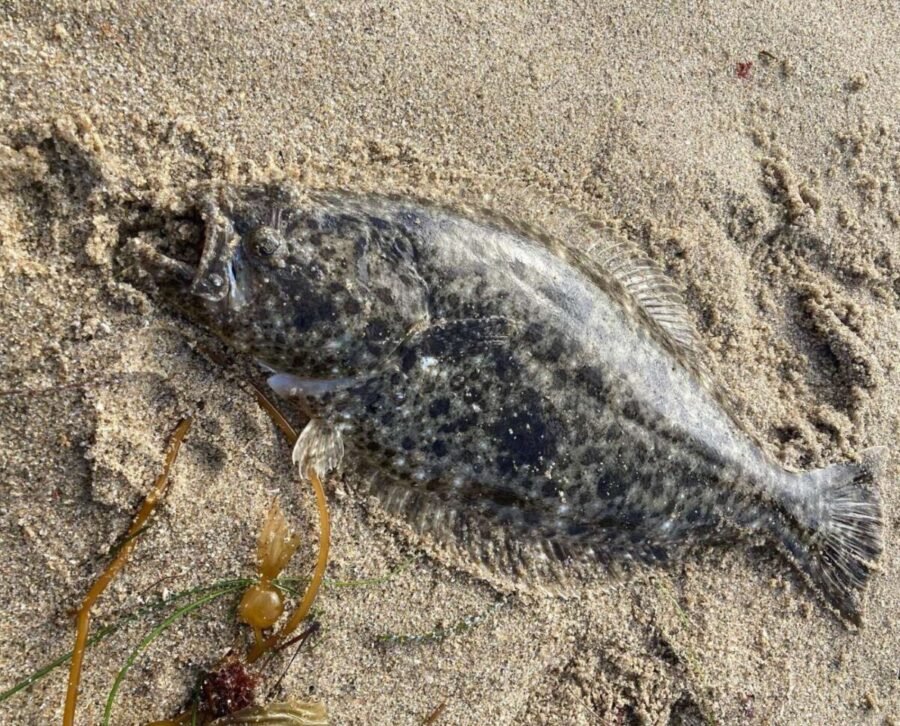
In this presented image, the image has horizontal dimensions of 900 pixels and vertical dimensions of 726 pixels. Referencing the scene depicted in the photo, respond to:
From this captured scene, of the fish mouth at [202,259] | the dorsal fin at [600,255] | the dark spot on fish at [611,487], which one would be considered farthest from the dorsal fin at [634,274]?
the fish mouth at [202,259]

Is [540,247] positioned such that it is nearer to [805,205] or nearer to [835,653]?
[805,205]

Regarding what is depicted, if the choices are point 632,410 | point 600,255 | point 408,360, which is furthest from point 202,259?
point 632,410

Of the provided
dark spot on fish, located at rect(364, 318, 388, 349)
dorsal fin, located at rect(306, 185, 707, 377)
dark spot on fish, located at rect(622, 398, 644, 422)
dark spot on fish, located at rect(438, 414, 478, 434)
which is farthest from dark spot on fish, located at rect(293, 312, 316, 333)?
dark spot on fish, located at rect(622, 398, 644, 422)

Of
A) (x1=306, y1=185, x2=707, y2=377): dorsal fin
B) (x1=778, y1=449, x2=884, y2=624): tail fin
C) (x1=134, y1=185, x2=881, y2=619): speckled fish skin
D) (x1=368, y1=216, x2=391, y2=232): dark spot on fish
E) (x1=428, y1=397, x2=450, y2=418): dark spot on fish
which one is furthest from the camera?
(x1=778, y1=449, x2=884, y2=624): tail fin

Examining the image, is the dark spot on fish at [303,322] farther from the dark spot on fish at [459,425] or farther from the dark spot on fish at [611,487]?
the dark spot on fish at [611,487]

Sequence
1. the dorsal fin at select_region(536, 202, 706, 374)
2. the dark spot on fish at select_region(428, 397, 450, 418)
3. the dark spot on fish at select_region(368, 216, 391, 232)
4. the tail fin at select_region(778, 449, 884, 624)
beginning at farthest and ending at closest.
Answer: the tail fin at select_region(778, 449, 884, 624), the dorsal fin at select_region(536, 202, 706, 374), the dark spot on fish at select_region(428, 397, 450, 418), the dark spot on fish at select_region(368, 216, 391, 232)

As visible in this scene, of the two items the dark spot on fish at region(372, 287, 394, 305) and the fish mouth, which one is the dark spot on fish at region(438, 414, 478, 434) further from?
the fish mouth
